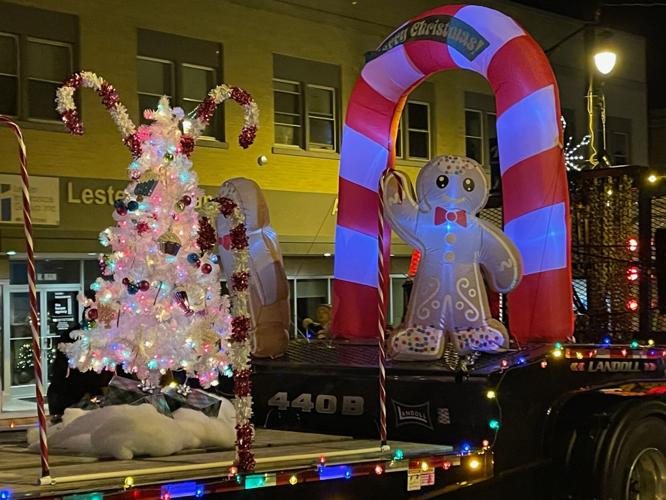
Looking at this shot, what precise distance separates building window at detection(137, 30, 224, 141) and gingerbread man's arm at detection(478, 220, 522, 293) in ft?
41.1

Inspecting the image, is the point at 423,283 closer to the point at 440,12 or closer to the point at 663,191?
the point at 440,12

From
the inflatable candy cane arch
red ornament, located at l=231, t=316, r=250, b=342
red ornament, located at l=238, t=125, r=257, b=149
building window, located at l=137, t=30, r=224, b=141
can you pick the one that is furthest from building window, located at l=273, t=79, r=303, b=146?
red ornament, located at l=231, t=316, r=250, b=342

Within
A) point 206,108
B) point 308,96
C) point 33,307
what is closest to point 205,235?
point 33,307

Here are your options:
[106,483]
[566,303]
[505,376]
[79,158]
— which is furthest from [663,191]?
[79,158]

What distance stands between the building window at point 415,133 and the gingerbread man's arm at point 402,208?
1577 centimetres

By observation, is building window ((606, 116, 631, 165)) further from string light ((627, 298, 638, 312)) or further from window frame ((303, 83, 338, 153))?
string light ((627, 298, 638, 312))

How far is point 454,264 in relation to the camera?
6.29 m

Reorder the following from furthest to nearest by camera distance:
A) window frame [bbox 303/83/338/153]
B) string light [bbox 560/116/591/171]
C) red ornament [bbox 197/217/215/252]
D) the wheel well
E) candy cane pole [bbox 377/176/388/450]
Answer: window frame [bbox 303/83/338/153]
string light [bbox 560/116/591/171]
the wheel well
candy cane pole [bbox 377/176/388/450]
red ornament [bbox 197/217/215/252]

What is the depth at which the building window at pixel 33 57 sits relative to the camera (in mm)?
16078

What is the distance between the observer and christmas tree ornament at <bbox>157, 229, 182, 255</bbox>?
745cm

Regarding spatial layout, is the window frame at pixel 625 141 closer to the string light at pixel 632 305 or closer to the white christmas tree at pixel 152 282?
the string light at pixel 632 305

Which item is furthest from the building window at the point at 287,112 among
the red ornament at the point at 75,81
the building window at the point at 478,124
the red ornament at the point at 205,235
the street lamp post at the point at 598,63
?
the red ornament at the point at 205,235

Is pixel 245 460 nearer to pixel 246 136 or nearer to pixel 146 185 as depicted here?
pixel 246 136

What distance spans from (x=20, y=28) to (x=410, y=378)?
12.9 metres
